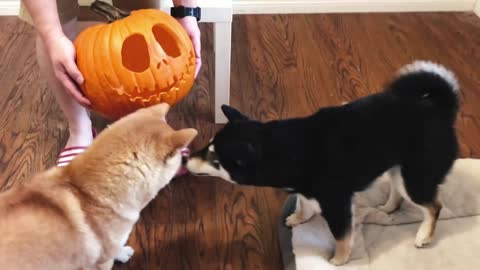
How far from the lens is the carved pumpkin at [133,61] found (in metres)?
1.44

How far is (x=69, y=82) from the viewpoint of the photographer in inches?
58.2

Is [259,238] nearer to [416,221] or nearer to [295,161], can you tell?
[295,161]

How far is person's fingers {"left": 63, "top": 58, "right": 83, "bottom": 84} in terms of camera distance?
4.71 feet

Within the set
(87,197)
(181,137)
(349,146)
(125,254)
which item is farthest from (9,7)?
(349,146)

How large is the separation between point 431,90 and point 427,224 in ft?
1.39

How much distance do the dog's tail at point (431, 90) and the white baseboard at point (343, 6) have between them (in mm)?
1677

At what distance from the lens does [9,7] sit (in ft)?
9.05

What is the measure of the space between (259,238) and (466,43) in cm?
178

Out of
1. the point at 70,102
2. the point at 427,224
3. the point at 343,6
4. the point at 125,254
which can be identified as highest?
the point at 343,6

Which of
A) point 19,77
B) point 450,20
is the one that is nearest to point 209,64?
point 19,77

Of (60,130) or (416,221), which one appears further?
(60,130)

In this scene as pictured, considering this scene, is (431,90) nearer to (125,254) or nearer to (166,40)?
(166,40)

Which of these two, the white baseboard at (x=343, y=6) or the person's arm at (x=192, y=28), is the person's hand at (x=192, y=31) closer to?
the person's arm at (x=192, y=28)

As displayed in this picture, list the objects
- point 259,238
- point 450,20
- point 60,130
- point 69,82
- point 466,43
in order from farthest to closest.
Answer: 1. point 450,20
2. point 466,43
3. point 60,130
4. point 259,238
5. point 69,82
